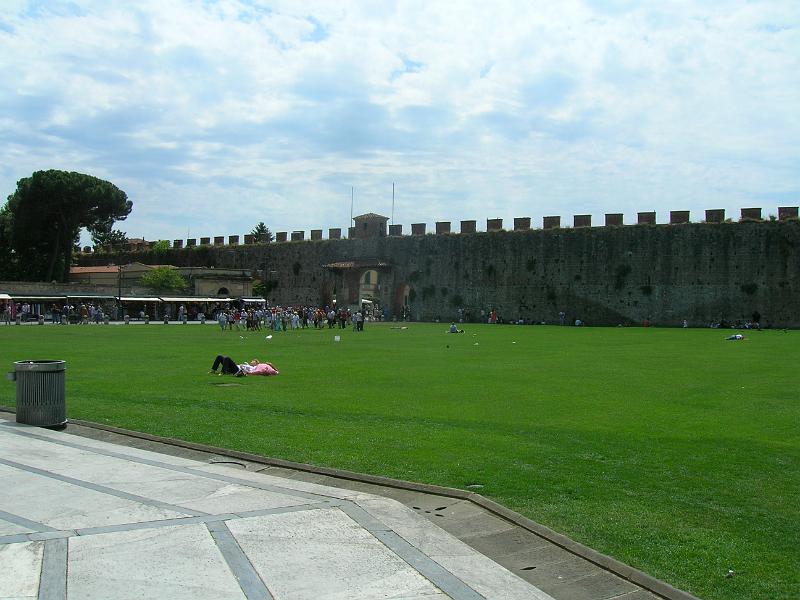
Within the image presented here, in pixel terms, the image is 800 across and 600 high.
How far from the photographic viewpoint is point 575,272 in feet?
154

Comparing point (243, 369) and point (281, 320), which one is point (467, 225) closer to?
point (281, 320)

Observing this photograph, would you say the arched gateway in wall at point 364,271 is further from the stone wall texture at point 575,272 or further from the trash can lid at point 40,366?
the trash can lid at point 40,366

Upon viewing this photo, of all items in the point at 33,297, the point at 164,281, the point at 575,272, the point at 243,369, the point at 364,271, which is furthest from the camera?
the point at 164,281

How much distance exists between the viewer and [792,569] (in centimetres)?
491

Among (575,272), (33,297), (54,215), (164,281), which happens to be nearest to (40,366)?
(575,272)

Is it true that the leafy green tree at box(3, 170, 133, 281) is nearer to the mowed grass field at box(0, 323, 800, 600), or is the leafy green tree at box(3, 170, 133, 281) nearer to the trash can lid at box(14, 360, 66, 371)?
the mowed grass field at box(0, 323, 800, 600)

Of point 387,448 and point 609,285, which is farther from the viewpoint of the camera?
point 609,285

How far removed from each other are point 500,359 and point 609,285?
28156mm

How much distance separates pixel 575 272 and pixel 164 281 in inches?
1162

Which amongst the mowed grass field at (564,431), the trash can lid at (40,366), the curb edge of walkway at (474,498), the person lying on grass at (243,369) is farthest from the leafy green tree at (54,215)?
the curb edge of walkway at (474,498)

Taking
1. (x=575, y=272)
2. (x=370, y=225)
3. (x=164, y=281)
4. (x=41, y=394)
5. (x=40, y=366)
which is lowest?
(x=41, y=394)

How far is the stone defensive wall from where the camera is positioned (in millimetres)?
41812

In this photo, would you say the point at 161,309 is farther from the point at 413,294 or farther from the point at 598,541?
the point at 598,541

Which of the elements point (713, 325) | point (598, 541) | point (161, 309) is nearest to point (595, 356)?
point (598, 541)
